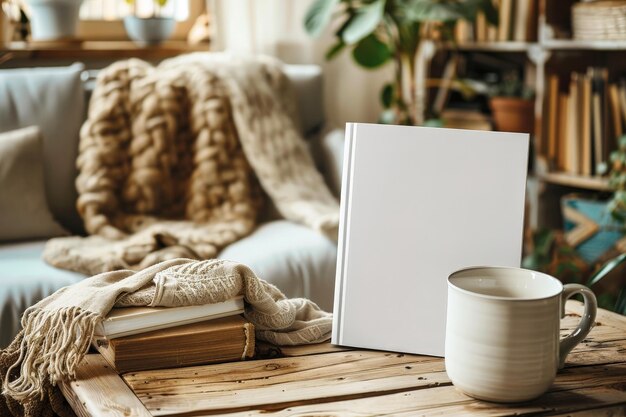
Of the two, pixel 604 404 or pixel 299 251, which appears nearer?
pixel 604 404

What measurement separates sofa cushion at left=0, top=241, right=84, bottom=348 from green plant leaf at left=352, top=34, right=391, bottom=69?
1.27 metres

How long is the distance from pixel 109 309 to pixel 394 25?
6.75ft

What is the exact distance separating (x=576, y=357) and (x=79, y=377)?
0.61 m

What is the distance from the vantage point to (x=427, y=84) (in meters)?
3.14

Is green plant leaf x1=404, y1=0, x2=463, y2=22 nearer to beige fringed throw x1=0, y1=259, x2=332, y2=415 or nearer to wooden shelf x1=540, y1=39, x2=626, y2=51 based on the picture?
wooden shelf x1=540, y1=39, x2=626, y2=51

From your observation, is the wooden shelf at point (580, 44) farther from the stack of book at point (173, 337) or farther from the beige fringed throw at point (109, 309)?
the stack of book at point (173, 337)

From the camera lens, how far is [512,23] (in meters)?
2.90

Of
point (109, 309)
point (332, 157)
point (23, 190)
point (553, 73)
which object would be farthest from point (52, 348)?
point (553, 73)

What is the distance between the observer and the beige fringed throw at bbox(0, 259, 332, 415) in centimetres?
97

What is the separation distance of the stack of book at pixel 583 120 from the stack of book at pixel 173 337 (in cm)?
183

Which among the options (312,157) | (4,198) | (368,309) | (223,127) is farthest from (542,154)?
(368,309)

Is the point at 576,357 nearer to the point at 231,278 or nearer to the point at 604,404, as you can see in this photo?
the point at 604,404

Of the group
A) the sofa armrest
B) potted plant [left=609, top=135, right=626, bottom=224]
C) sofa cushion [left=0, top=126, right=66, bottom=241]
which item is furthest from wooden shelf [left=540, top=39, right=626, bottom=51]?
sofa cushion [left=0, top=126, right=66, bottom=241]

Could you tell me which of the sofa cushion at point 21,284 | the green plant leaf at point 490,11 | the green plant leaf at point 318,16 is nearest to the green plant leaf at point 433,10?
the green plant leaf at point 490,11
